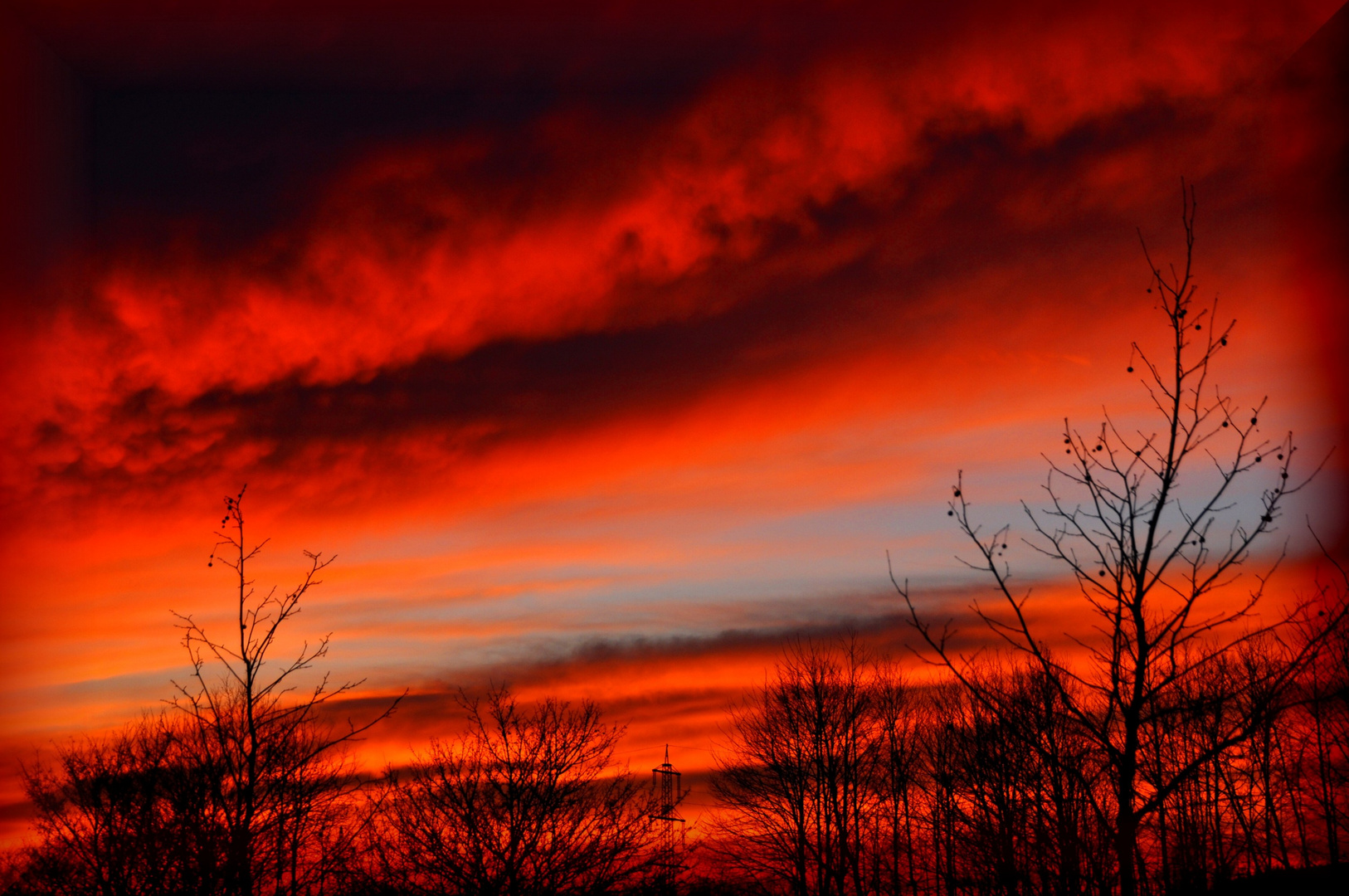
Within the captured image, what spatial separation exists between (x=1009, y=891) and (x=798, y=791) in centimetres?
3038

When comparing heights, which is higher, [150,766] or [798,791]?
[150,766]

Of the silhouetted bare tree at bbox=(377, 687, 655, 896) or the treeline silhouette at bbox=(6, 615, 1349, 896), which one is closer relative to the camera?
the treeline silhouette at bbox=(6, 615, 1349, 896)

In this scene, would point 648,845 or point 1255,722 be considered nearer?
point 1255,722

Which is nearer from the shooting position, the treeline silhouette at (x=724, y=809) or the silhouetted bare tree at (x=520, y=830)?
the treeline silhouette at (x=724, y=809)

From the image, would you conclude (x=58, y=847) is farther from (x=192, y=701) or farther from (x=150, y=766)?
(x=192, y=701)

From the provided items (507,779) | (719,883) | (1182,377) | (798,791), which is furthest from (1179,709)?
(798,791)

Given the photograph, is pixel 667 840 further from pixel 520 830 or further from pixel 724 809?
pixel 724 809

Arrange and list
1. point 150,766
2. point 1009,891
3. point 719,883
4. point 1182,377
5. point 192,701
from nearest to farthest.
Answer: point 1182,377 < point 1009,891 < point 192,701 < point 150,766 < point 719,883

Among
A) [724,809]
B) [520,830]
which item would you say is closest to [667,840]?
[520,830]

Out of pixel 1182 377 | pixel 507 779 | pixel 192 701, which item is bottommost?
pixel 507 779

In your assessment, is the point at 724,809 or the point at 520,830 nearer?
the point at 520,830

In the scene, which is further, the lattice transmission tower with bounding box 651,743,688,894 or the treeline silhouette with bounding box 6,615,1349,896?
the lattice transmission tower with bounding box 651,743,688,894

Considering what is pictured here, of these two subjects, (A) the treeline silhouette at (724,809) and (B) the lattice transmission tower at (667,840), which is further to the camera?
(B) the lattice transmission tower at (667,840)

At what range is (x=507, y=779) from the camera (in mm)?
22172
